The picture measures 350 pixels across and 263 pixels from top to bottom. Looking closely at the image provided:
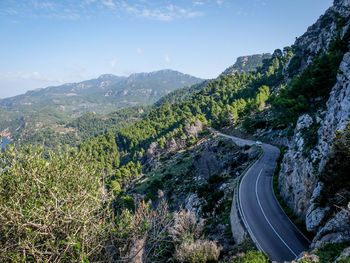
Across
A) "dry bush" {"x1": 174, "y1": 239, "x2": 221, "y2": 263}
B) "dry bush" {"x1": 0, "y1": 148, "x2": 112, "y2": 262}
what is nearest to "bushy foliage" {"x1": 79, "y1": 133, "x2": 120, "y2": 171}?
"dry bush" {"x1": 174, "y1": 239, "x2": 221, "y2": 263}

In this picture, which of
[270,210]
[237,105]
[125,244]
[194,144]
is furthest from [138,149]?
[125,244]

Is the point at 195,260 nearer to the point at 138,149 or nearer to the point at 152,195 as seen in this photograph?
the point at 152,195

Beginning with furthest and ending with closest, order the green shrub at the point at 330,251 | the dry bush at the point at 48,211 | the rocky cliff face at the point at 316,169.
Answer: the rocky cliff face at the point at 316,169, the green shrub at the point at 330,251, the dry bush at the point at 48,211

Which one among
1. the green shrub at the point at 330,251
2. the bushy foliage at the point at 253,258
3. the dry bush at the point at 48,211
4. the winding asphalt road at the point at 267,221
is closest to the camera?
the dry bush at the point at 48,211

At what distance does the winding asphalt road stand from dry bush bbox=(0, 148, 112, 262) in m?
13.4

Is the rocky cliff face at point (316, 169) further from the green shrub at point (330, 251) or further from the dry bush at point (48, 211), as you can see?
Result: the dry bush at point (48, 211)

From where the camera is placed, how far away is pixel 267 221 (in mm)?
19672

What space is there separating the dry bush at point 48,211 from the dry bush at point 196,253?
6.67m

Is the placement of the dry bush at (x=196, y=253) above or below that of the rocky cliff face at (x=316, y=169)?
below

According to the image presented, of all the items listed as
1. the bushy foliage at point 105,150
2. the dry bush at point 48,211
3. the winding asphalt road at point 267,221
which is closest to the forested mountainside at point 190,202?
the dry bush at point 48,211

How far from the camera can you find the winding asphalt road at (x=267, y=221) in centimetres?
1587

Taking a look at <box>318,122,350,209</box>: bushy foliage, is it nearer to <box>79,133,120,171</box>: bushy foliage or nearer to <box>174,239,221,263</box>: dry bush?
<box>174,239,221,263</box>: dry bush

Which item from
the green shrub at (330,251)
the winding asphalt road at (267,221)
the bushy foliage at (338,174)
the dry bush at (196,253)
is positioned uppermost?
the bushy foliage at (338,174)

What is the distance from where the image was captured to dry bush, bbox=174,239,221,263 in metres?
14.1
